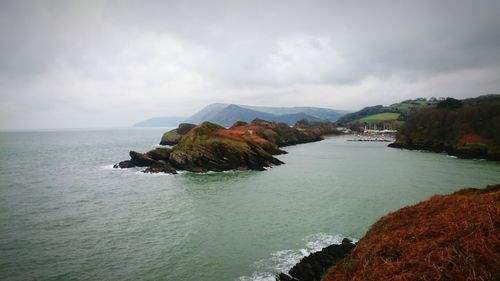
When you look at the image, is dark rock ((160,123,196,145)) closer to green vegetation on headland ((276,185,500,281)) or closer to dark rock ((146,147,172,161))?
dark rock ((146,147,172,161))

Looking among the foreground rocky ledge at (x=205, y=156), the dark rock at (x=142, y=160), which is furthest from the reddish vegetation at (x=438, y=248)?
the dark rock at (x=142, y=160)

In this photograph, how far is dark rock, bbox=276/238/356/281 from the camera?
18.9 meters

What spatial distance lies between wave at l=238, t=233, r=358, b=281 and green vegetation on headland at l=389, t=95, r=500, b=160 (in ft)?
254

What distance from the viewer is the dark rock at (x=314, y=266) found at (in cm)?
1889

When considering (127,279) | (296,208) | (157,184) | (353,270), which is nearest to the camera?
(353,270)

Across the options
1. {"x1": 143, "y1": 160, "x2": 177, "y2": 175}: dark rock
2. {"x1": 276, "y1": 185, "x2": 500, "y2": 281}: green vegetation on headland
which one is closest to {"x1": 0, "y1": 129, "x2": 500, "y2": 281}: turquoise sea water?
{"x1": 143, "y1": 160, "x2": 177, "y2": 175}: dark rock

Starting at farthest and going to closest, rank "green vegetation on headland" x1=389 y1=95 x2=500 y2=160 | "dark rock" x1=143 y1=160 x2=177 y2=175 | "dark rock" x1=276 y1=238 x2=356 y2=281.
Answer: "green vegetation on headland" x1=389 y1=95 x2=500 y2=160 → "dark rock" x1=143 y1=160 x2=177 y2=175 → "dark rock" x1=276 y1=238 x2=356 y2=281

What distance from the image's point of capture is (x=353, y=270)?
11.9m

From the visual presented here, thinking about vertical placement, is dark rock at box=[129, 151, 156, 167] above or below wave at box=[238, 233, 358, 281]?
above

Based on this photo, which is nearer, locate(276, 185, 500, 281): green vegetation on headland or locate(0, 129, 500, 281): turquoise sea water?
locate(276, 185, 500, 281): green vegetation on headland

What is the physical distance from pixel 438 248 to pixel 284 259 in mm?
13833

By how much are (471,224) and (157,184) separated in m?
47.6

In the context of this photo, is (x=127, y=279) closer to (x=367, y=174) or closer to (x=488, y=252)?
(x=488, y=252)

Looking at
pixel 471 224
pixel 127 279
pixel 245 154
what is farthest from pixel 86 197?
pixel 471 224
